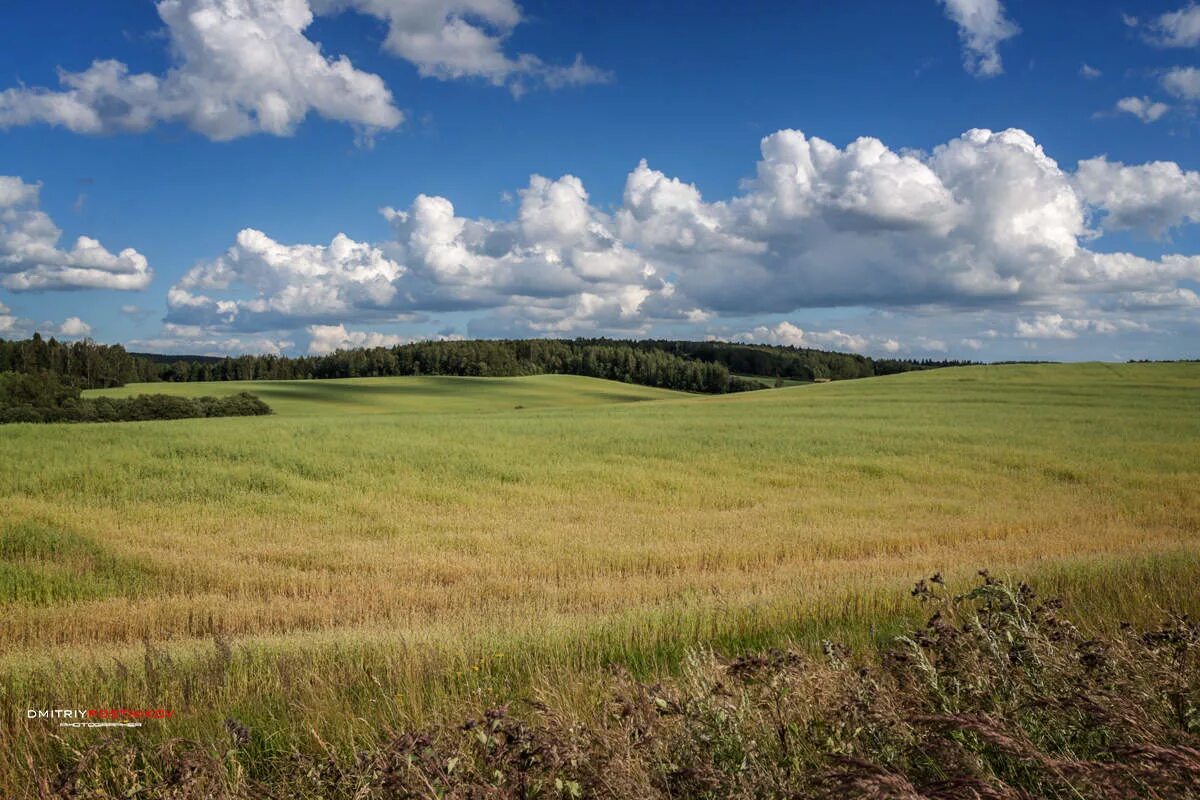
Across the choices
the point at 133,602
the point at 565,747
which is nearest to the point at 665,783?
the point at 565,747

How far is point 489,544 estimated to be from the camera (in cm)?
1495

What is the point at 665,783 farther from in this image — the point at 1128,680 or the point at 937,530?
the point at 937,530

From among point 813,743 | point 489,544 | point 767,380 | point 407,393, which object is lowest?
point 489,544

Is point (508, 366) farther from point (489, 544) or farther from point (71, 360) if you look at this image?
point (489, 544)

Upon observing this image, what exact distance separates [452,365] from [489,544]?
13159 cm

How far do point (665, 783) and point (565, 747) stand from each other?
1.57 ft

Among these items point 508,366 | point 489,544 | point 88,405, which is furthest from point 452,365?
point 489,544

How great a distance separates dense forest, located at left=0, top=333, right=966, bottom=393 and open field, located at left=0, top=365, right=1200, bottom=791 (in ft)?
346

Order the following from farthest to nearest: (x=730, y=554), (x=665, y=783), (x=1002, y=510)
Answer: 1. (x=1002, y=510)
2. (x=730, y=554)
3. (x=665, y=783)

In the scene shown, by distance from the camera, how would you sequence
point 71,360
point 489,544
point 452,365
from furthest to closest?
1. point 452,365
2. point 71,360
3. point 489,544

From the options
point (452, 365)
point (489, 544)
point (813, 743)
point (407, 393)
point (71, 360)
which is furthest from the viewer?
point (452, 365)

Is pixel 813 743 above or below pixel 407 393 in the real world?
above

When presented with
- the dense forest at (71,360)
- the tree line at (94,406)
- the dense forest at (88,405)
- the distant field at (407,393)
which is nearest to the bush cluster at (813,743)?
the tree line at (94,406)

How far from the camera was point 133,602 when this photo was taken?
11094 mm
